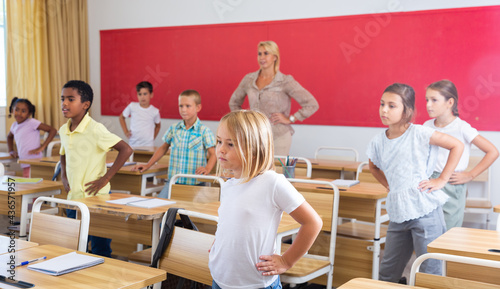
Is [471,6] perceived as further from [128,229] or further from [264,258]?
[264,258]

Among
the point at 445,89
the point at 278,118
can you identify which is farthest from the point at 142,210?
the point at 278,118

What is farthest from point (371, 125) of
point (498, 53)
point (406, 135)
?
point (406, 135)

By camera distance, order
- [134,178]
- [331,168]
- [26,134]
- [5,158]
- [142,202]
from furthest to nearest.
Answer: [26,134], [5,158], [331,168], [134,178], [142,202]

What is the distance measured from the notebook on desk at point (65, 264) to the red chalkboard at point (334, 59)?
4520 mm

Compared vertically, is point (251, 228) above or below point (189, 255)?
above

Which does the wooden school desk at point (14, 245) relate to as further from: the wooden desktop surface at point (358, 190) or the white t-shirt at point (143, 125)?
the white t-shirt at point (143, 125)

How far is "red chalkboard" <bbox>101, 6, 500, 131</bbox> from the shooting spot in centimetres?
541

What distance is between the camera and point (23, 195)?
3209 millimetres

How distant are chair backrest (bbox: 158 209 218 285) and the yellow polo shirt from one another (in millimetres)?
1169

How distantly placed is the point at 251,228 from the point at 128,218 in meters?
1.65

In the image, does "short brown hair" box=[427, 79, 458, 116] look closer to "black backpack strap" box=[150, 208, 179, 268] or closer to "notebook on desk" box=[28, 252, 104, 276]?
"black backpack strap" box=[150, 208, 179, 268]

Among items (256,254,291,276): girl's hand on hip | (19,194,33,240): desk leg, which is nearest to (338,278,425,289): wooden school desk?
(256,254,291,276): girl's hand on hip

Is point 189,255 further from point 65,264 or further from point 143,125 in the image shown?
point 143,125

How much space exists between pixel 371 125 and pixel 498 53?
145 cm
